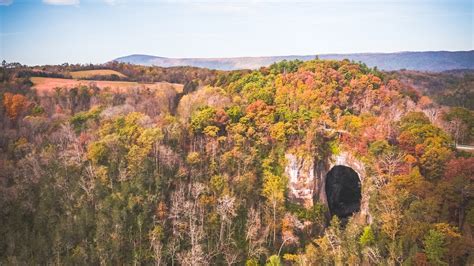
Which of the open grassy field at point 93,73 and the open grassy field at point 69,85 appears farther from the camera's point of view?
the open grassy field at point 93,73

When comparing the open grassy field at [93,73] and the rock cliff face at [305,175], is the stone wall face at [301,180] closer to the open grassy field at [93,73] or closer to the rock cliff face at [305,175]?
the rock cliff face at [305,175]

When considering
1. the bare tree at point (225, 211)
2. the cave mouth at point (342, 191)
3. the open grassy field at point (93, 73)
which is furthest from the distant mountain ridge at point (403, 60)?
the bare tree at point (225, 211)

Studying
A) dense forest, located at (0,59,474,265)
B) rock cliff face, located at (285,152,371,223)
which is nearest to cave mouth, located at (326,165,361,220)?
dense forest, located at (0,59,474,265)

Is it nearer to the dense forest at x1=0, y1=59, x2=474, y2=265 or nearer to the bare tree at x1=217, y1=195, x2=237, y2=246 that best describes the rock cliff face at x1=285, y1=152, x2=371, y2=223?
the dense forest at x1=0, y1=59, x2=474, y2=265

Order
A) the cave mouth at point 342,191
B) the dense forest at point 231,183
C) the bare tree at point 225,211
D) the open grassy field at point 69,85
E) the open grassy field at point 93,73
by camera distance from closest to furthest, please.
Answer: the dense forest at point 231,183, the bare tree at point 225,211, the cave mouth at point 342,191, the open grassy field at point 69,85, the open grassy field at point 93,73

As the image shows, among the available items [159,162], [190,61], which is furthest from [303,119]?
[190,61]
